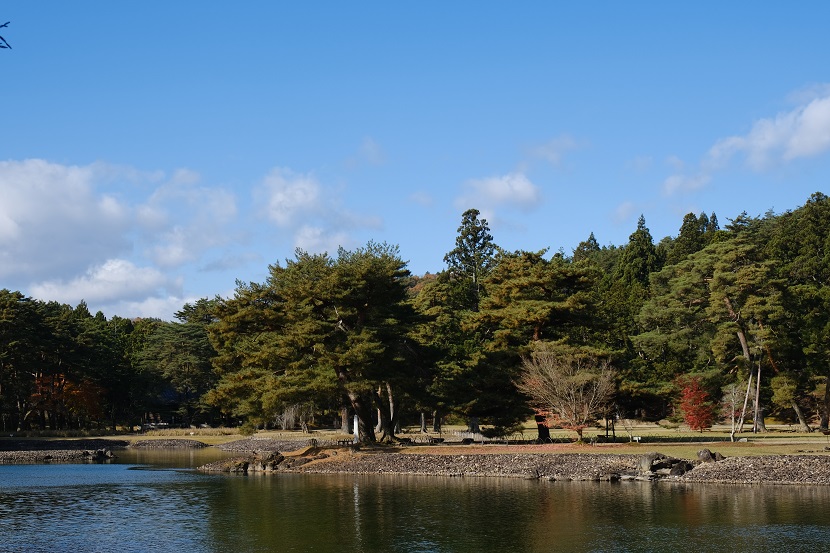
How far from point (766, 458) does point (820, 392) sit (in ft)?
102

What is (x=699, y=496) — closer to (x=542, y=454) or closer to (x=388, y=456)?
(x=542, y=454)

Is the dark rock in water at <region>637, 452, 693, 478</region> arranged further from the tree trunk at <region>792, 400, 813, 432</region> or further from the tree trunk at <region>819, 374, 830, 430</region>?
the tree trunk at <region>792, 400, 813, 432</region>

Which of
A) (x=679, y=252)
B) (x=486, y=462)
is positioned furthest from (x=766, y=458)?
(x=679, y=252)

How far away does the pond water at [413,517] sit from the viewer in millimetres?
25297

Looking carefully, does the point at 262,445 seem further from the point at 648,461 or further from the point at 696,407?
the point at 648,461

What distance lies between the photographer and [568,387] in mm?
49281

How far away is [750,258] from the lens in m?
68.7

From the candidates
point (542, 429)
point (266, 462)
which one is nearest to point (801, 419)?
point (542, 429)

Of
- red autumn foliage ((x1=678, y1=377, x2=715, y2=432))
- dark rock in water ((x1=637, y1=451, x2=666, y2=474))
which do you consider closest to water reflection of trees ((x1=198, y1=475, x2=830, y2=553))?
dark rock in water ((x1=637, y1=451, x2=666, y2=474))

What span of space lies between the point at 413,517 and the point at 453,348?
35911 mm

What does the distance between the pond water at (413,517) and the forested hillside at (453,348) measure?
11.0m

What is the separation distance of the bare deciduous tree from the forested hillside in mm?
256

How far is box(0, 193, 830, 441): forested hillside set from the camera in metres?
52.8

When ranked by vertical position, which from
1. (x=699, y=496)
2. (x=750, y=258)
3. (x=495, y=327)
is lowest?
(x=699, y=496)
